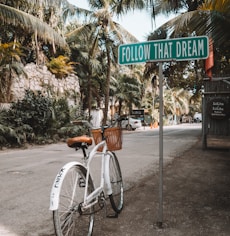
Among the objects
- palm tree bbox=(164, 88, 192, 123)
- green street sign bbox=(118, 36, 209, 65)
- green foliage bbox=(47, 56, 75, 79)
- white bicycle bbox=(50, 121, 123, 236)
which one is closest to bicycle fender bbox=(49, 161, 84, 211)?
white bicycle bbox=(50, 121, 123, 236)

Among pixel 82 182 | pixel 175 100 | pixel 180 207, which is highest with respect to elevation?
pixel 175 100

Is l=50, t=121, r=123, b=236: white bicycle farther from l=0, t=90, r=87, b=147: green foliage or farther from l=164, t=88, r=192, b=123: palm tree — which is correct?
l=164, t=88, r=192, b=123: palm tree

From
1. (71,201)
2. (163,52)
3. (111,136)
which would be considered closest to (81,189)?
(71,201)

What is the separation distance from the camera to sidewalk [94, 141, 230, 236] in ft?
10.5

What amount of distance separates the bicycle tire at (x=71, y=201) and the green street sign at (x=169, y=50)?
148 centimetres

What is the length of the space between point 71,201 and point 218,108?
310 inches

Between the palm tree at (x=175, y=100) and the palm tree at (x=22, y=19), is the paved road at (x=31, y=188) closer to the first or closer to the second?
the palm tree at (x=22, y=19)

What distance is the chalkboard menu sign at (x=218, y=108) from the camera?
372 inches

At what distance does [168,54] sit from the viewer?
3.24m

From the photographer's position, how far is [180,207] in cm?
398

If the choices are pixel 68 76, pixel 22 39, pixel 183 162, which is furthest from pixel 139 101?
pixel 183 162

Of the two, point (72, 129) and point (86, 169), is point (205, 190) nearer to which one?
point (86, 169)

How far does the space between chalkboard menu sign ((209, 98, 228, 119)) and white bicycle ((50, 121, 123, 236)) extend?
21.9ft

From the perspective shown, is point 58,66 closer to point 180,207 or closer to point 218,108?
point 218,108
